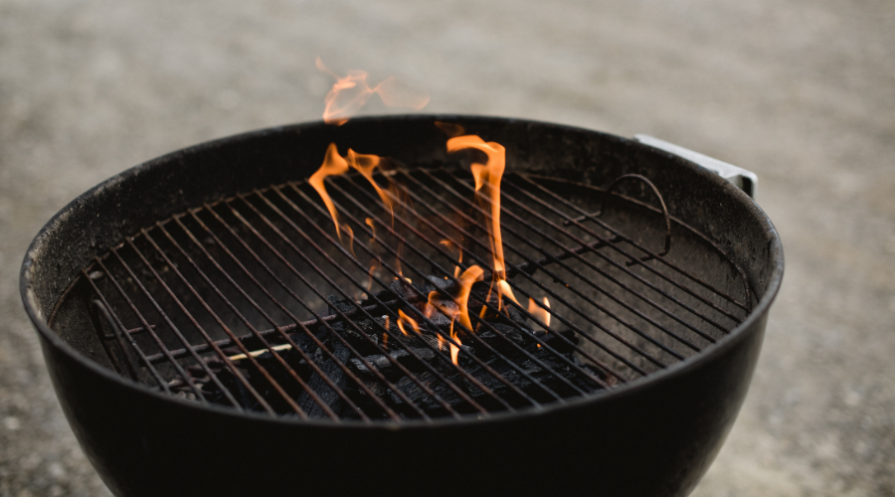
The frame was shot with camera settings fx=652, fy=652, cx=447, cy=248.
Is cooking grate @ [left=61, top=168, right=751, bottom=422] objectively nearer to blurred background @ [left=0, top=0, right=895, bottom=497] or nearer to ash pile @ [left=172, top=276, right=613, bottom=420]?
ash pile @ [left=172, top=276, right=613, bottom=420]

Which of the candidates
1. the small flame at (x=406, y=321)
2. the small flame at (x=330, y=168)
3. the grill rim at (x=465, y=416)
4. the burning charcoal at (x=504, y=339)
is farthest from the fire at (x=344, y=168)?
the burning charcoal at (x=504, y=339)

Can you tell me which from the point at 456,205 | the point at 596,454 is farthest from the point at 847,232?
the point at 596,454

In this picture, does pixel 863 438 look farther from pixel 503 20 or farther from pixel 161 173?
pixel 503 20

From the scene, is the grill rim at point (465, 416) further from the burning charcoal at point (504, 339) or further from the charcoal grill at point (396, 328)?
the burning charcoal at point (504, 339)

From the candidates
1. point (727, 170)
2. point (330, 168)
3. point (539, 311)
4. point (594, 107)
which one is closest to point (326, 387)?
point (539, 311)

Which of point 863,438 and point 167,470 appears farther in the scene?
point 863,438

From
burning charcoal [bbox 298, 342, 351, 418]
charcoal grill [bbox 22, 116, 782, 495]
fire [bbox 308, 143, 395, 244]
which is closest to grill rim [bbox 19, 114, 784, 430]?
charcoal grill [bbox 22, 116, 782, 495]
